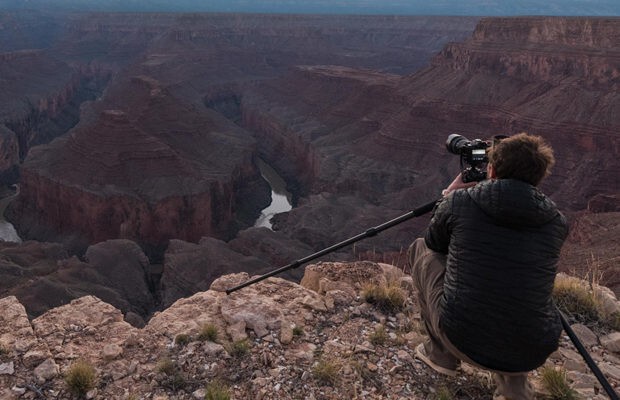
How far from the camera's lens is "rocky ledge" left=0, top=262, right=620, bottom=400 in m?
5.30

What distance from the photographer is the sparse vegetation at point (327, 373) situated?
210 inches

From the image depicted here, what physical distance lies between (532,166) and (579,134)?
134ft

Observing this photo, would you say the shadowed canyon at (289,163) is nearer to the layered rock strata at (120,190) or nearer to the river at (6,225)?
the layered rock strata at (120,190)

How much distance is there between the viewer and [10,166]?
57344 mm

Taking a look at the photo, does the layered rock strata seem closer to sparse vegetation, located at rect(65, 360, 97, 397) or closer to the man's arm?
sparse vegetation, located at rect(65, 360, 97, 397)

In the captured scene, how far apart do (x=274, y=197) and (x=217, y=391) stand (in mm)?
50150

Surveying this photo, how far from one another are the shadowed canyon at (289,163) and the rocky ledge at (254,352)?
9.53 meters

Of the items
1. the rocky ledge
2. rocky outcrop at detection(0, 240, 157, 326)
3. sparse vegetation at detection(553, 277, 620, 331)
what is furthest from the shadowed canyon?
the rocky ledge

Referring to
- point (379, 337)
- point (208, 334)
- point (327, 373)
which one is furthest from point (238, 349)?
point (379, 337)

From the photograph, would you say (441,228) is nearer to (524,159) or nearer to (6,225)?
(524,159)

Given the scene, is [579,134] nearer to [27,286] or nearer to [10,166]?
[27,286]

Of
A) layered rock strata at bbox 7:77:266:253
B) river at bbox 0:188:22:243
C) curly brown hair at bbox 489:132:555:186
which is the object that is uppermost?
curly brown hair at bbox 489:132:555:186

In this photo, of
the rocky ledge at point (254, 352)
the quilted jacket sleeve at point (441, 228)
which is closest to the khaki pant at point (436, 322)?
the quilted jacket sleeve at point (441, 228)

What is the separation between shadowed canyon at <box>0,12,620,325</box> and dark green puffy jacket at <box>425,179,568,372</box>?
11.0 metres
